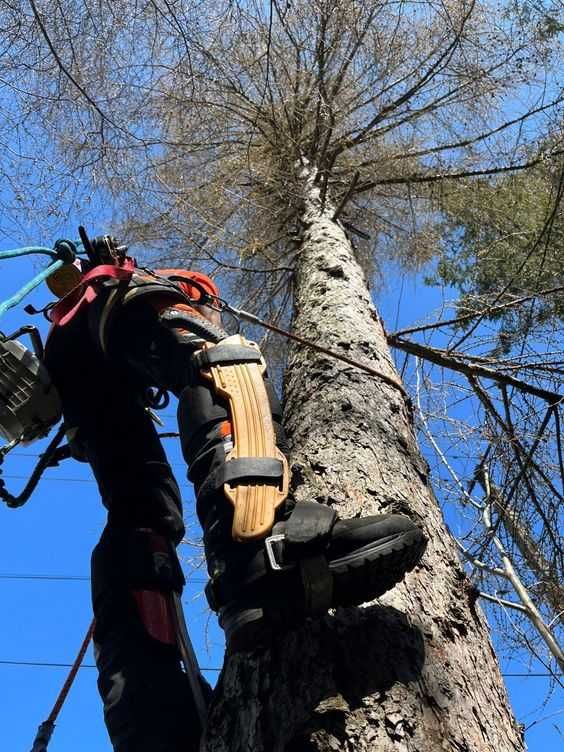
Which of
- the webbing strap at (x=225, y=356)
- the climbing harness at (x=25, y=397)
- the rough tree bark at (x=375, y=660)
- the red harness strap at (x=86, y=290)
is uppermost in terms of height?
the red harness strap at (x=86, y=290)

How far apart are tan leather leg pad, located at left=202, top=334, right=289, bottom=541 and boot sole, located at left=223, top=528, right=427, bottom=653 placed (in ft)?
0.45

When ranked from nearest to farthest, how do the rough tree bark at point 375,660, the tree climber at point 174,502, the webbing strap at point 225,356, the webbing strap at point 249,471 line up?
the rough tree bark at point 375,660
the tree climber at point 174,502
the webbing strap at point 249,471
the webbing strap at point 225,356

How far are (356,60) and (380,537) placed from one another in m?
3.52

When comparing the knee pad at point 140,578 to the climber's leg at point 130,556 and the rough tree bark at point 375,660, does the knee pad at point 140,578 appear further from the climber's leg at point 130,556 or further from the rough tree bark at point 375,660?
the rough tree bark at point 375,660

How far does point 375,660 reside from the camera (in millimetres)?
1309

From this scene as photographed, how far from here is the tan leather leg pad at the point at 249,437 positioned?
1.41 meters

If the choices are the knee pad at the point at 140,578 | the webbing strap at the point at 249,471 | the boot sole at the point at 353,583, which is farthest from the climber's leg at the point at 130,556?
the webbing strap at the point at 249,471

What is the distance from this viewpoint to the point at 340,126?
15.1ft

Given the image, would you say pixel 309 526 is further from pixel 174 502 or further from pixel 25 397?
pixel 25 397

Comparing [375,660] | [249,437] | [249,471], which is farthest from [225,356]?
[375,660]

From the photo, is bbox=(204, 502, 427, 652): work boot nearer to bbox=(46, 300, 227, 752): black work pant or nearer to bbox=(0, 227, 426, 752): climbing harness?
bbox=(0, 227, 426, 752): climbing harness

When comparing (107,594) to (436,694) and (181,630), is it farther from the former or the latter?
(436,694)

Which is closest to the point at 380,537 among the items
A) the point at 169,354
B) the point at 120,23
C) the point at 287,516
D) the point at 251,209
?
the point at 287,516

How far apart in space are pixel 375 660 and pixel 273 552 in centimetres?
24
